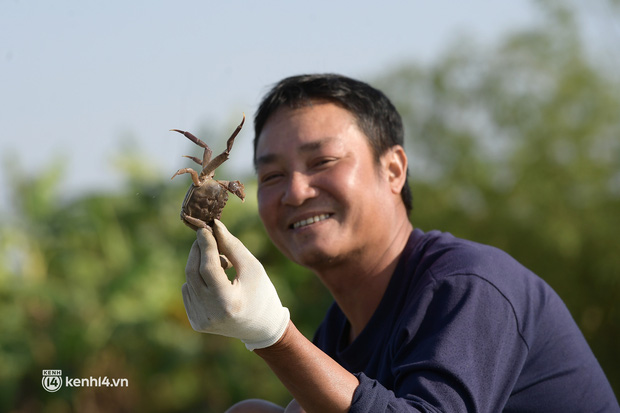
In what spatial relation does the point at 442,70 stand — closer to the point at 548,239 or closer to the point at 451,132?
the point at 451,132

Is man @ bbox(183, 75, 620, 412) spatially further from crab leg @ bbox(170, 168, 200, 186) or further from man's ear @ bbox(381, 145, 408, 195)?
crab leg @ bbox(170, 168, 200, 186)

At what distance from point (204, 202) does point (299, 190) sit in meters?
0.56

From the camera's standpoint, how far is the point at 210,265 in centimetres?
179

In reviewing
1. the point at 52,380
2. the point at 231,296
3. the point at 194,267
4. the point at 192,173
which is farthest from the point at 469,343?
the point at 52,380

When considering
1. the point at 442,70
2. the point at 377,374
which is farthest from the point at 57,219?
the point at 377,374

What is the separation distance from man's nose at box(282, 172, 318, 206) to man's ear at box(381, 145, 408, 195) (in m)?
0.36

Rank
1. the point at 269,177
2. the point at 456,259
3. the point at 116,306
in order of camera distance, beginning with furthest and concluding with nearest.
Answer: the point at 116,306 → the point at 269,177 → the point at 456,259

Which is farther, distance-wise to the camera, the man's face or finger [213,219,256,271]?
the man's face

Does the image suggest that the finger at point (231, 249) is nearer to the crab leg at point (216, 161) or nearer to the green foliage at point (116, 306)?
the crab leg at point (216, 161)

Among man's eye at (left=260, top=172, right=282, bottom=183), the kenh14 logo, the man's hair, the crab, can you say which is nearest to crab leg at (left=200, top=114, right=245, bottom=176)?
the crab

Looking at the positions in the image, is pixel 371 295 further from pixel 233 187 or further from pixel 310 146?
pixel 233 187

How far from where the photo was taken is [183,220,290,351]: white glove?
1809mm

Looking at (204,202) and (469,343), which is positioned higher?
(204,202)

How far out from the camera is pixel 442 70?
9.90 meters
